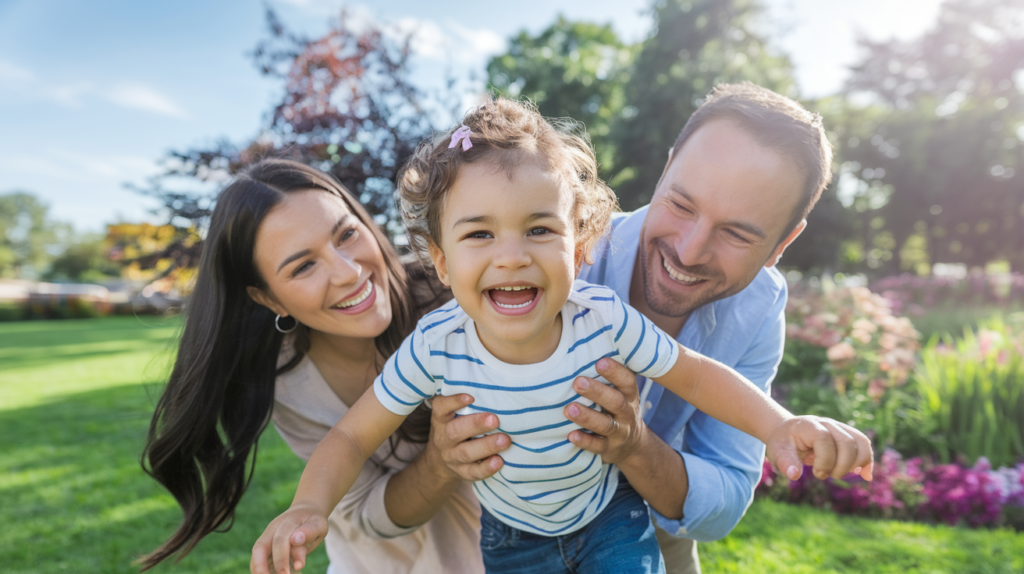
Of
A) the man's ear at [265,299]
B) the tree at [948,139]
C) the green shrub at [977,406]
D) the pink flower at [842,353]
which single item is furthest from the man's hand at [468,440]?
the tree at [948,139]

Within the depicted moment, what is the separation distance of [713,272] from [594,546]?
110 cm

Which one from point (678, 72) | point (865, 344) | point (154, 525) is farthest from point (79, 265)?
point (865, 344)

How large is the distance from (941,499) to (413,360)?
178 inches

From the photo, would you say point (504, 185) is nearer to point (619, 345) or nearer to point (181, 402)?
point (619, 345)

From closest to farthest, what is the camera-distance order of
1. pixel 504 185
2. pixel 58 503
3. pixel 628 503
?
pixel 504 185
pixel 628 503
pixel 58 503

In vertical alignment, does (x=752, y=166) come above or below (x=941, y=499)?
above

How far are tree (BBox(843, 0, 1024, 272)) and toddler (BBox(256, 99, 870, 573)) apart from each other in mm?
28873

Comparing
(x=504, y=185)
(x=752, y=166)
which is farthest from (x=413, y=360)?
(x=752, y=166)

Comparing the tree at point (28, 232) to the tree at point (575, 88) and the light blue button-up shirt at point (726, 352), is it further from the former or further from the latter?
the light blue button-up shirt at point (726, 352)

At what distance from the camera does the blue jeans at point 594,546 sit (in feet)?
6.15

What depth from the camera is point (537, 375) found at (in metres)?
1.74

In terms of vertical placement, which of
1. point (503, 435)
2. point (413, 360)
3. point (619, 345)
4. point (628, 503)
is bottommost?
point (628, 503)

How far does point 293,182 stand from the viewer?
7.75 ft

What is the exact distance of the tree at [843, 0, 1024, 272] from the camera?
2477 cm
